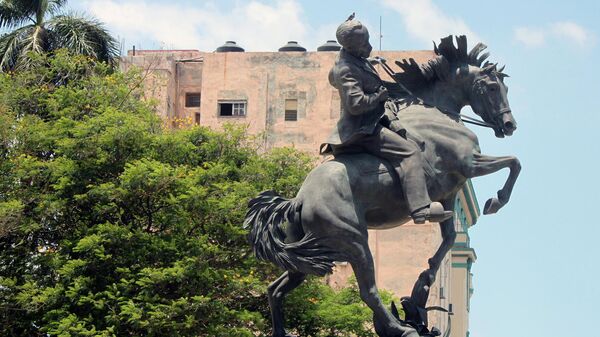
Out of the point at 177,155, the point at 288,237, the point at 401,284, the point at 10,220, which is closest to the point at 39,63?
the point at 177,155

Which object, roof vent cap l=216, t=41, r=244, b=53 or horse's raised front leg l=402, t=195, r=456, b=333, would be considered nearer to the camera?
horse's raised front leg l=402, t=195, r=456, b=333

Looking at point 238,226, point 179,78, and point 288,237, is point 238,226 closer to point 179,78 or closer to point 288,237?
point 288,237

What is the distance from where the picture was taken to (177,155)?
125 feet

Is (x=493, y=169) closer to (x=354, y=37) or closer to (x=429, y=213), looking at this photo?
(x=429, y=213)

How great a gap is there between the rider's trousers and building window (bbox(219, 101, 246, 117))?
49.7 metres

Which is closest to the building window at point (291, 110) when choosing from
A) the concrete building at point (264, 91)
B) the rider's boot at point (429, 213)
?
the concrete building at point (264, 91)

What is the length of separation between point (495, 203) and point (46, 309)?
23005mm

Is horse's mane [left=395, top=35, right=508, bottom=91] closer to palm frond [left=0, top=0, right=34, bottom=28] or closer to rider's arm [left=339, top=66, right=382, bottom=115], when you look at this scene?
rider's arm [left=339, top=66, right=382, bottom=115]

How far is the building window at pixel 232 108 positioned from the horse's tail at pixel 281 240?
49.5 metres

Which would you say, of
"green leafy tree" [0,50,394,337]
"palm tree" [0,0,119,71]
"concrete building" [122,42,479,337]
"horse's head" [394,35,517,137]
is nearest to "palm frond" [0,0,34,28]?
"palm tree" [0,0,119,71]

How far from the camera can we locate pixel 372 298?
12438 mm

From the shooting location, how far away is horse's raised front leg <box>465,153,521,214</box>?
41.4 feet

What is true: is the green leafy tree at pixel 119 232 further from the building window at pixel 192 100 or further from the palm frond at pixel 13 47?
the building window at pixel 192 100

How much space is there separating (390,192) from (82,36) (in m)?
32.3
